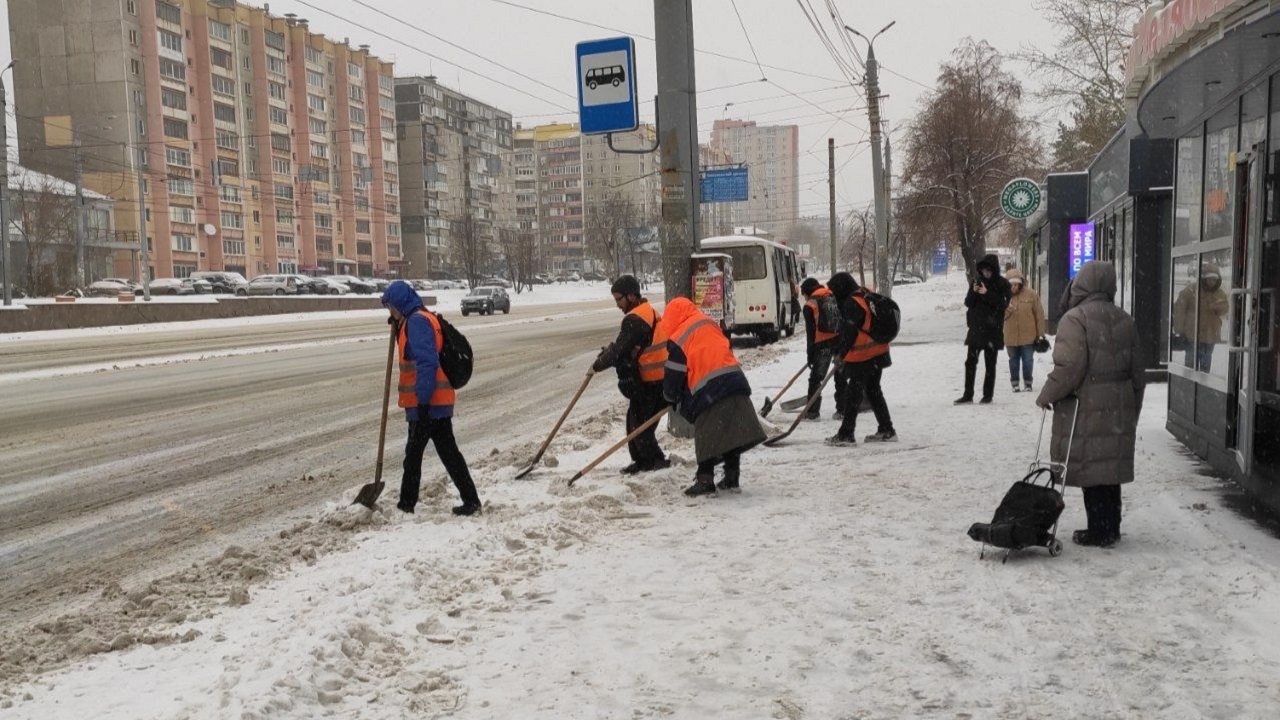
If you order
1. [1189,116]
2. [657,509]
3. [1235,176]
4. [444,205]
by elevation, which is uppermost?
[444,205]

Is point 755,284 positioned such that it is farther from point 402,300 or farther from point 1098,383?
point 1098,383

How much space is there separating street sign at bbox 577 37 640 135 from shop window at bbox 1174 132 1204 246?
4732mm

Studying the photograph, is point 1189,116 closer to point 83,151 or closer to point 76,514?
point 76,514

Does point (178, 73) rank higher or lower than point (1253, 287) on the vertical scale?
higher

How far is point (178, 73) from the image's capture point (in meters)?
77.9

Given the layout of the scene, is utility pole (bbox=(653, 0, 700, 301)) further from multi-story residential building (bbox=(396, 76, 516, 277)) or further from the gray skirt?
multi-story residential building (bbox=(396, 76, 516, 277))

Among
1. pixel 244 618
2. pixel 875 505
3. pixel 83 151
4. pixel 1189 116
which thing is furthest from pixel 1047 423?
pixel 83 151

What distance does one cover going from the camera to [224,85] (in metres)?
82.9

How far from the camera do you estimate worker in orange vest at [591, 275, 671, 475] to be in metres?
7.97

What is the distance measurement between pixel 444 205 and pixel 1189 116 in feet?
371

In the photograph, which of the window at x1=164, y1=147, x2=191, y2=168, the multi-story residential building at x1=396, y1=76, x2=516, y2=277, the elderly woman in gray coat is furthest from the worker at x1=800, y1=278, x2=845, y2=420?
the multi-story residential building at x1=396, y1=76, x2=516, y2=277

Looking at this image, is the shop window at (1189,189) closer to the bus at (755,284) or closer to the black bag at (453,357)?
the black bag at (453,357)

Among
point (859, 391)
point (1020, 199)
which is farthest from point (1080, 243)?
point (859, 391)

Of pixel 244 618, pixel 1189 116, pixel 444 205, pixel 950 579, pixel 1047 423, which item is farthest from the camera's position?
pixel 444 205
